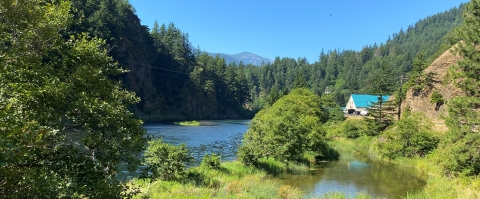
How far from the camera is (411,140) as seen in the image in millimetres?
35688

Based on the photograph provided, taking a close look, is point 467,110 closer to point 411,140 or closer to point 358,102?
point 411,140

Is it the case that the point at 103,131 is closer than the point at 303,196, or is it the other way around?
the point at 103,131

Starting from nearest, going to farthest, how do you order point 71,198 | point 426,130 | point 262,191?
point 71,198
point 262,191
point 426,130

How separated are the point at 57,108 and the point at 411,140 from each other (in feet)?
122

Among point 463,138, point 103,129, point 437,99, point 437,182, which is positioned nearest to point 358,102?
point 437,99

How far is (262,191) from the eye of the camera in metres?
18.6

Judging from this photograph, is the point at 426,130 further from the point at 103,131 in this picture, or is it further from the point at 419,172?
the point at 103,131

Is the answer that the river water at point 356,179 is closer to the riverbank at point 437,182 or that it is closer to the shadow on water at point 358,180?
the shadow on water at point 358,180

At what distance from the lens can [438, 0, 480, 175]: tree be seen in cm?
2119

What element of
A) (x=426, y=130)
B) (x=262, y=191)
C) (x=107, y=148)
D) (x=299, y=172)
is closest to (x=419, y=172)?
(x=426, y=130)

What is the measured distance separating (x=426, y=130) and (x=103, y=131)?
125 ft

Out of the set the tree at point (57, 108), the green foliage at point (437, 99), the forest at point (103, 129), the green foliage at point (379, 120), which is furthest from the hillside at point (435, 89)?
the tree at point (57, 108)

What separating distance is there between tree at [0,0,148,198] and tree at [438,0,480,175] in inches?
868

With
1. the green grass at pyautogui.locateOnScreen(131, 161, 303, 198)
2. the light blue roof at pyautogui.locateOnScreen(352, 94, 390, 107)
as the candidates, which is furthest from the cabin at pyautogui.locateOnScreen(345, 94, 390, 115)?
the green grass at pyautogui.locateOnScreen(131, 161, 303, 198)
